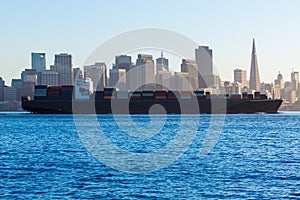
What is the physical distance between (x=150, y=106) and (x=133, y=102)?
4.93 metres

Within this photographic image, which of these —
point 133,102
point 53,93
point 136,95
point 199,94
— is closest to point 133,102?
point 133,102

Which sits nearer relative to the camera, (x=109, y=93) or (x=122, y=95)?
(x=109, y=93)

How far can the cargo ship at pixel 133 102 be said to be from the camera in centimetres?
15538

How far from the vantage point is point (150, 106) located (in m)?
159

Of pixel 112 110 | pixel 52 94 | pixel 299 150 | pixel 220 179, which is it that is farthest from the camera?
pixel 112 110

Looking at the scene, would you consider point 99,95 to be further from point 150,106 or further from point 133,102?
point 150,106

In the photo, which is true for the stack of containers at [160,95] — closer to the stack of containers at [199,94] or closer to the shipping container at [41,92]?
the stack of containers at [199,94]

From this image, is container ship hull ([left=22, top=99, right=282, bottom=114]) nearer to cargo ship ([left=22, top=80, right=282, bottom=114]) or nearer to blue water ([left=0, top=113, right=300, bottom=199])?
cargo ship ([left=22, top=80, right=282, bottom=114])

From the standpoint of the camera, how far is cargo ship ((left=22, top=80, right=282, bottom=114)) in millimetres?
155375

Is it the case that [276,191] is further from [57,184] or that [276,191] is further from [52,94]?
[52,94]

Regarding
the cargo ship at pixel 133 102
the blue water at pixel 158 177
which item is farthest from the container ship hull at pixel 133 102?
the blue water at pixel 158 177

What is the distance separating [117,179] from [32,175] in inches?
195

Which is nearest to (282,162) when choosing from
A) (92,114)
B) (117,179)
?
(117,179)

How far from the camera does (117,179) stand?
29.1 meters
